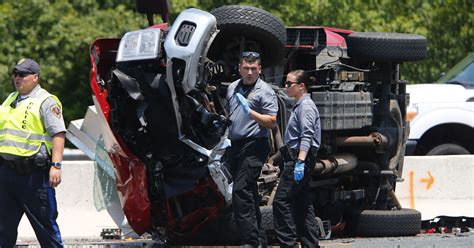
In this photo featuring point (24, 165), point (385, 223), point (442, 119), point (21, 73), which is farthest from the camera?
point (442, 119)

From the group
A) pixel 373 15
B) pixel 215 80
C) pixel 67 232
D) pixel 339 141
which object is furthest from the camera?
pixel 373 15

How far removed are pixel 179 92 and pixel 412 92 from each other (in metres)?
6.41

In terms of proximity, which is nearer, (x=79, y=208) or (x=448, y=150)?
Answer: (x=79, y=208)

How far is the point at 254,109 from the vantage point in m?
9.70

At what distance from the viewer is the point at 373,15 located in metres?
20.5

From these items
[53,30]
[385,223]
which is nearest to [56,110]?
[385,223]

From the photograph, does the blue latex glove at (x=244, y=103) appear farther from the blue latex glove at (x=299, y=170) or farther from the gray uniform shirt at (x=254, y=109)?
the blue latex glove at (x=299, y=170)

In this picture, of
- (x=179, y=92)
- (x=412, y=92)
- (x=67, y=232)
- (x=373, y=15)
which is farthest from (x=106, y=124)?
(x=373, y=15)

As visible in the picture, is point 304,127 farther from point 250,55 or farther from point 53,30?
point 53,30

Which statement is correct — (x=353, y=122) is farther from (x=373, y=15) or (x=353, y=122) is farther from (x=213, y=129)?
(x=373, y=15)

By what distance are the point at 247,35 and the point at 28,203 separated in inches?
94.4

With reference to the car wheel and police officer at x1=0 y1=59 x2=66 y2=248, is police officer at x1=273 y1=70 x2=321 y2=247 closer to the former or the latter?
police officer at x1=0 y1=59 x2=66 y2=248

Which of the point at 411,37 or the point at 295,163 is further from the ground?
the point at 411,37

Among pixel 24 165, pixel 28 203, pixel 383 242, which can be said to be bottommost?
pixel 383 242
